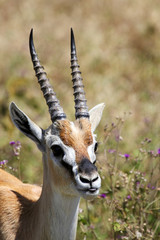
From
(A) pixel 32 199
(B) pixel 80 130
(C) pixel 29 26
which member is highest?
(C) pixel 29 26

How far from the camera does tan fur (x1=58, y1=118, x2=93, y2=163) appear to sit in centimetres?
389

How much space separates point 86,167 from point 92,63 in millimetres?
8835

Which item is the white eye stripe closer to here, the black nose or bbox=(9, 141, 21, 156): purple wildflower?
the black nose

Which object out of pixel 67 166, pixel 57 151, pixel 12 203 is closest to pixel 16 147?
pixel 12 203

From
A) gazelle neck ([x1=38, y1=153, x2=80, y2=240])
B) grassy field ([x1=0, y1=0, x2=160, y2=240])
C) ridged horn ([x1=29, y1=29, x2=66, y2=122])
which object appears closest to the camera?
gazelle neck ([x1=38, y1=153, x2=80, y2=240])

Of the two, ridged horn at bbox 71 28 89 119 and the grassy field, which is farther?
the grassy field

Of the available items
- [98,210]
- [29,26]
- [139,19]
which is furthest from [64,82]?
[98,210]

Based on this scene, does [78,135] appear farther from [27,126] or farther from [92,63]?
[92,63]

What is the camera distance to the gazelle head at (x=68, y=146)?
365cm

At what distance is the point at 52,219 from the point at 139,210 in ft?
4.90

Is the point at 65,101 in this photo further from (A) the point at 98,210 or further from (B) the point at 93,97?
(A) the point at 98,210

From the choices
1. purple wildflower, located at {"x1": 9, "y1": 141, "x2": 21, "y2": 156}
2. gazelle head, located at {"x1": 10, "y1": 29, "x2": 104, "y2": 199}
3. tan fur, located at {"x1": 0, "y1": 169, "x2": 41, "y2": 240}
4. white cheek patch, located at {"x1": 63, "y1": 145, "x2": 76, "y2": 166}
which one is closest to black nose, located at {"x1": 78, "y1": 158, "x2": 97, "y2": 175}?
gazelle head, located at {"x1": 10, "y1": 29, "x2": 104, "y2": 199}

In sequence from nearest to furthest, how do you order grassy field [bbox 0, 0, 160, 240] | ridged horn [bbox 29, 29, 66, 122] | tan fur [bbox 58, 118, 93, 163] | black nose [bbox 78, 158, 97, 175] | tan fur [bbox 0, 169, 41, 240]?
1. black nose [bbox 78, 158, 97, 175]
2. tan fur [bbox 58, 118, 93, 163]
3. ridged horn [bbox 29, 29, 66, 122]
4. tan fur [bbox 0, 169, 41, 240]
5. grassy field [bbox 0, 0, 160, 240]

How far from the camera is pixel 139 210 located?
526 centimetres
